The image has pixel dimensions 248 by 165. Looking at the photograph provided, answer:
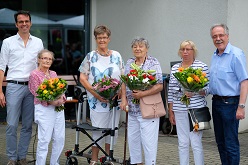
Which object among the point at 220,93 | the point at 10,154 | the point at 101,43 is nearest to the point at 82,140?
the point at 10,154

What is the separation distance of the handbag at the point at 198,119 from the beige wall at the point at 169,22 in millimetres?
3829

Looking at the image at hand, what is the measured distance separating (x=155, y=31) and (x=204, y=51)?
1.41 meters

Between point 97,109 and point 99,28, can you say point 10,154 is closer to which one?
point 97,109

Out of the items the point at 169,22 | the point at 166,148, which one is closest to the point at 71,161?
the point at 166,148

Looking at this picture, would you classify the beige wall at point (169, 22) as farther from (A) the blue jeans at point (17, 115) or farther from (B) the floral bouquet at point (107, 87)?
(A) the blue jeans at point (17, 115)

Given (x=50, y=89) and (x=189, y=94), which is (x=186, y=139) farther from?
(x=50, y=89)

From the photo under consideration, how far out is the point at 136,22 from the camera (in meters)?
12.0

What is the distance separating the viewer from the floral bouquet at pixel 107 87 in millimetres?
7184

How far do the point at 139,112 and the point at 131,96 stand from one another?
250 millimetres

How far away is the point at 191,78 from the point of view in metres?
6.46

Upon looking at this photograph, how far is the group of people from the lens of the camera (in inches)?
260

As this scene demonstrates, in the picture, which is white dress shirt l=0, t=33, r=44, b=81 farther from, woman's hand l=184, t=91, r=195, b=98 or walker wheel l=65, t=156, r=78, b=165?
woman's hand l=184, t=91, r=195, b=98

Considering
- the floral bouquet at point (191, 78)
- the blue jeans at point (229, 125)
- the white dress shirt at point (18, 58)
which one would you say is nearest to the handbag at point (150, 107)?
the floral bouquet at point (191, 78)

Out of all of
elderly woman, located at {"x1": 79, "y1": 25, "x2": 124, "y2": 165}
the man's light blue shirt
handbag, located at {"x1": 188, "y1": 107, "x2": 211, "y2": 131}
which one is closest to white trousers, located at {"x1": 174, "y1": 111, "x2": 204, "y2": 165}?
handbag, located at {"x1": 188, "y1": 107, "x2": 211, "y2": 131}
